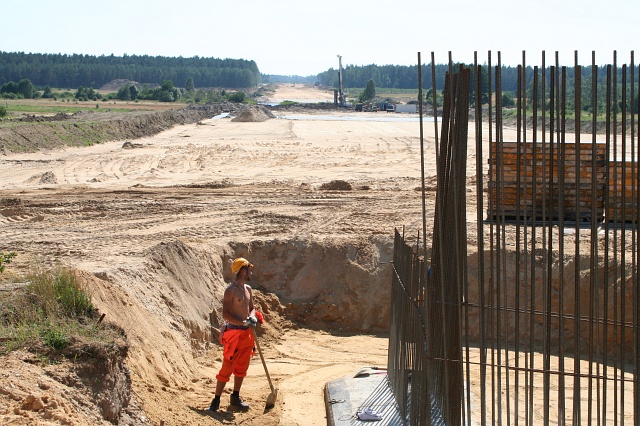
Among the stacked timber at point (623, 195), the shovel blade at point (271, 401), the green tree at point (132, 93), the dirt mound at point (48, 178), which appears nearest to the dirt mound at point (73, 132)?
the dirt mound at point (48, 178)

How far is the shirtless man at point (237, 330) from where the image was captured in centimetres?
803

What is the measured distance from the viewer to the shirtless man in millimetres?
8031

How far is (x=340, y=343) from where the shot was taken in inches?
473

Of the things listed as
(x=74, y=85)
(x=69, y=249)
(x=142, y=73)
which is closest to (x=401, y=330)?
(x=69, y=249)

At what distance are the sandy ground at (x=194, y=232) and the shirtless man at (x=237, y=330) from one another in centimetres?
41

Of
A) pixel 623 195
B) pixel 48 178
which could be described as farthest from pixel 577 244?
pixel 48 178

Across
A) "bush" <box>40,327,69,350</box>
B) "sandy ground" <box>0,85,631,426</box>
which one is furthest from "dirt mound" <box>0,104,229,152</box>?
"bush" <box>40,327,69,350</box>

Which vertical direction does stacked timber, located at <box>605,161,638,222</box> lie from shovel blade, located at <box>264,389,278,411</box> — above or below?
above

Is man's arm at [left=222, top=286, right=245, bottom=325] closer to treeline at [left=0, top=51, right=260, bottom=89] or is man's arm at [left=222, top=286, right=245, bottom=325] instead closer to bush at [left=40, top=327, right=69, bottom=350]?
bush at [left=40, top=327, right=69, bottom=350]

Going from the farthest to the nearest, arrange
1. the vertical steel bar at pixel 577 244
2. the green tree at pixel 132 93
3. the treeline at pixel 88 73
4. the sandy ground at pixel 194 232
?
the treeline at pixel 88 73, the green tree at pixel 132 93, the sandy ground at pixel 194 232, the vertical steel bar at pixel 577 244

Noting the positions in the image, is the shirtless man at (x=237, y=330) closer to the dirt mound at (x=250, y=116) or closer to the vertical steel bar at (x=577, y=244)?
the vertical steel bar at (x=577, y=244)

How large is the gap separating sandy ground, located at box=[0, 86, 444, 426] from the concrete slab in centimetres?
33

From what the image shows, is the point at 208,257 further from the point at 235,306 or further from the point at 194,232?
the point at 235,306

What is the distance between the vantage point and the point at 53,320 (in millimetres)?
A: 6758
